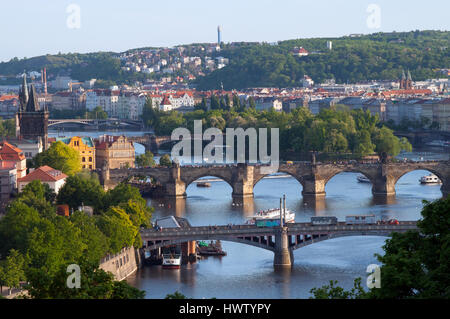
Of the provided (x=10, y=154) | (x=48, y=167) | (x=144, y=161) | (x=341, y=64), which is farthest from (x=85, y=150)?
(x=341, y=64)

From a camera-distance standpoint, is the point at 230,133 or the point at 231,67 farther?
the point at 231,67

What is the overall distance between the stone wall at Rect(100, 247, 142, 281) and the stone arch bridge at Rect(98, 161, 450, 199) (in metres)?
18.0

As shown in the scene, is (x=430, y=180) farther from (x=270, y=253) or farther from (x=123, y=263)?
(x=123, y=263)

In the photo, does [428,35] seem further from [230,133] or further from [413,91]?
[230,133]

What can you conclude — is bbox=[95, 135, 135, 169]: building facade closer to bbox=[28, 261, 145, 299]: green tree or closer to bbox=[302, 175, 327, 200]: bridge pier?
bbox=[302, 175, 327, 200]: bridge pier

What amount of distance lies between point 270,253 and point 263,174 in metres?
17.9

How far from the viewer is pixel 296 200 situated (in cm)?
5044

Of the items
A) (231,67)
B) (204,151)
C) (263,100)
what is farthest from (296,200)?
(231,67)

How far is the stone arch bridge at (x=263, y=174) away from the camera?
173ft

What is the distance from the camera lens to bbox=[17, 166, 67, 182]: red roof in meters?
45.7

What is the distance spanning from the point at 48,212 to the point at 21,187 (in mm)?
8933

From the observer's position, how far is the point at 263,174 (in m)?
54.4

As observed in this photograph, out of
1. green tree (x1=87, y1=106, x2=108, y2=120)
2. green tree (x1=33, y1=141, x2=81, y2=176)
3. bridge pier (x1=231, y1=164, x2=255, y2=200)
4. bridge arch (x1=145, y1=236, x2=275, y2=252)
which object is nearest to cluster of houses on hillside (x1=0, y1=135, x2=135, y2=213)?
green tree (x1=33, y1=141, x2=81, y2=176)
